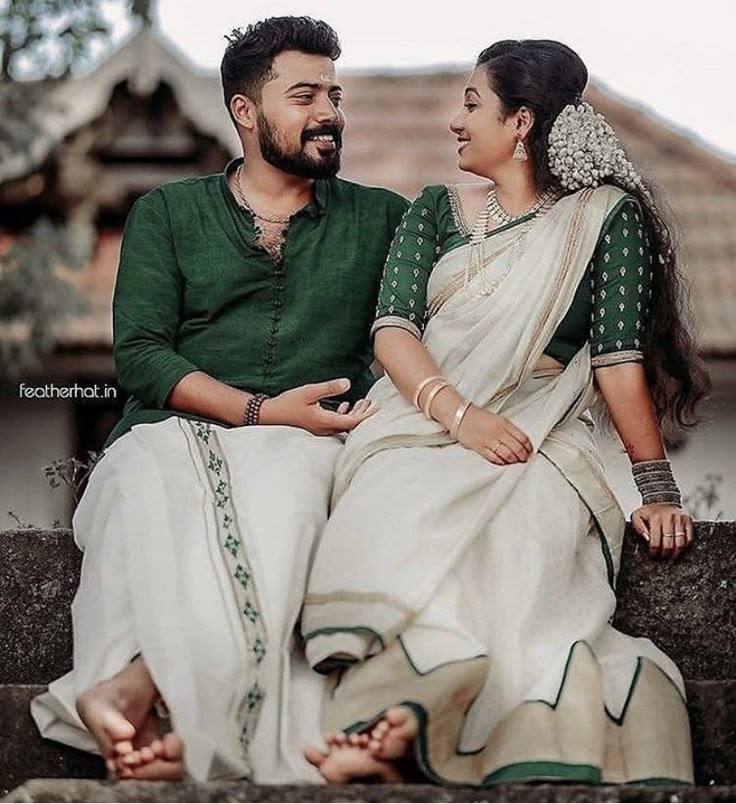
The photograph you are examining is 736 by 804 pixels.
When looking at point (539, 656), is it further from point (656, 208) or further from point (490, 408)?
point (656, 208)

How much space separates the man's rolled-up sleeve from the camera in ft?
15.7

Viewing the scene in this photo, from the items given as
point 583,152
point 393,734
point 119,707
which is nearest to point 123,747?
point 119,707

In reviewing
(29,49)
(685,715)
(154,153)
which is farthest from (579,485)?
(154,153)

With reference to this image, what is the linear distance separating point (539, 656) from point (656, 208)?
132 cm

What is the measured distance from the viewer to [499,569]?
13.8ft

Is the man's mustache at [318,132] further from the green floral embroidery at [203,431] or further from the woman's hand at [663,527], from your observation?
the woman's hand at [663,527]

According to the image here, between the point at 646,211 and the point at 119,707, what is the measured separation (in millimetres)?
1812

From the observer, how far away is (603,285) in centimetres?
465

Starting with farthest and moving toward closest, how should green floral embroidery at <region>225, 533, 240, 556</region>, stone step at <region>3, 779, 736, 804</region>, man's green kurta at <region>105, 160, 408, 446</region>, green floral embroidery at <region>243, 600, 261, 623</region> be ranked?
man's green kurta at <region>105, 160, 408, 446</region> < green floral embroidery at <region>225, 533, 240, 556</region> < green floral embroidery at <region>243, 600, 261, 623</region> < stone step at <region>3, 779, 736, 804</region>

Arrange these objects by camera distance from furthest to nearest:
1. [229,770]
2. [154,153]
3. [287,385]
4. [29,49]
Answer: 1. [154,153]
2. [29,49]
3. [287,385]
4. [229,770]

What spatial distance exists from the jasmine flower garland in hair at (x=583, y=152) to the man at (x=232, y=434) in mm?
582

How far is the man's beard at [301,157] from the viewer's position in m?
4.92

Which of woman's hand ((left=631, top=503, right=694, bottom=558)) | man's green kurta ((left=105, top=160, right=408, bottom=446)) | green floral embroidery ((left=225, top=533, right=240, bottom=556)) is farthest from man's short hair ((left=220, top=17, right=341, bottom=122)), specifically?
woman's hand ((left=631, top=503, right=694, bottom=558))

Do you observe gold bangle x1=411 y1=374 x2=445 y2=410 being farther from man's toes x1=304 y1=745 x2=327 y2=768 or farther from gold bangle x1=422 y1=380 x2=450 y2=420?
man's toes x1=304 y1=745 x2=327 y2=768
